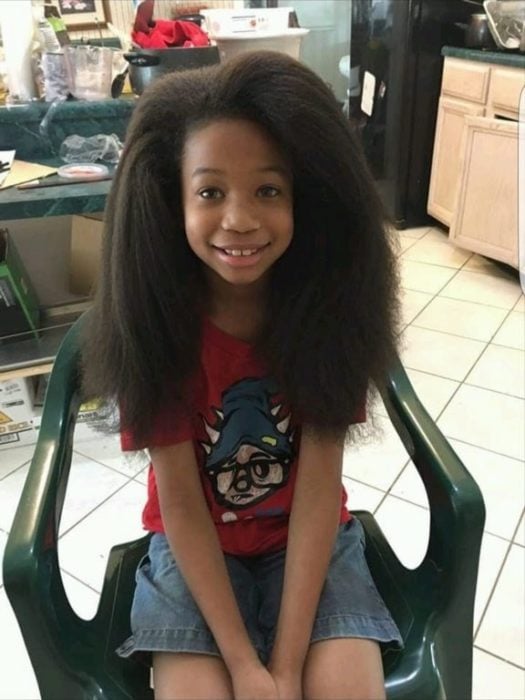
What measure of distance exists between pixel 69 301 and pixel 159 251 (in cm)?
133

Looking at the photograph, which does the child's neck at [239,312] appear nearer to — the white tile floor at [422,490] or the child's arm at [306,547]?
the child's arm at [306,547]

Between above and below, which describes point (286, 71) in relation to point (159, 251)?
above

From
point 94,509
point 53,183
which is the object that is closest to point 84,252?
point 53,183

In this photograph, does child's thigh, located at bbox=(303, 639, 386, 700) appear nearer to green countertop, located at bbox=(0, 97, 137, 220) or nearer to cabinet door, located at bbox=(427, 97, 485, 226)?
green countertop, located at bbox=(0, 97, 137, 220)

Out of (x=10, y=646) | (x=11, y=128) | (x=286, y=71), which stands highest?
(x=286, y=71)

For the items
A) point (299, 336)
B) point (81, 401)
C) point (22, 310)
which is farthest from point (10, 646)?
point (299, 336)

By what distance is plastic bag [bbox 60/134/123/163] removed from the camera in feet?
5.31

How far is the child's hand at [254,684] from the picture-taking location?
66 cm

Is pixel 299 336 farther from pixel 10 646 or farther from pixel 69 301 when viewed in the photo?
pixel 69 301

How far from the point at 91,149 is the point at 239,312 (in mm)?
1096

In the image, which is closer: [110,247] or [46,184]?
[110,247]

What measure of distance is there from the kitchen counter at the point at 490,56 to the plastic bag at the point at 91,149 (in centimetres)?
170

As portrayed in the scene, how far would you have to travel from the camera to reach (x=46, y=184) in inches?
56.3

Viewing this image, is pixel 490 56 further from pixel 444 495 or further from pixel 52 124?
pixel 444 495
